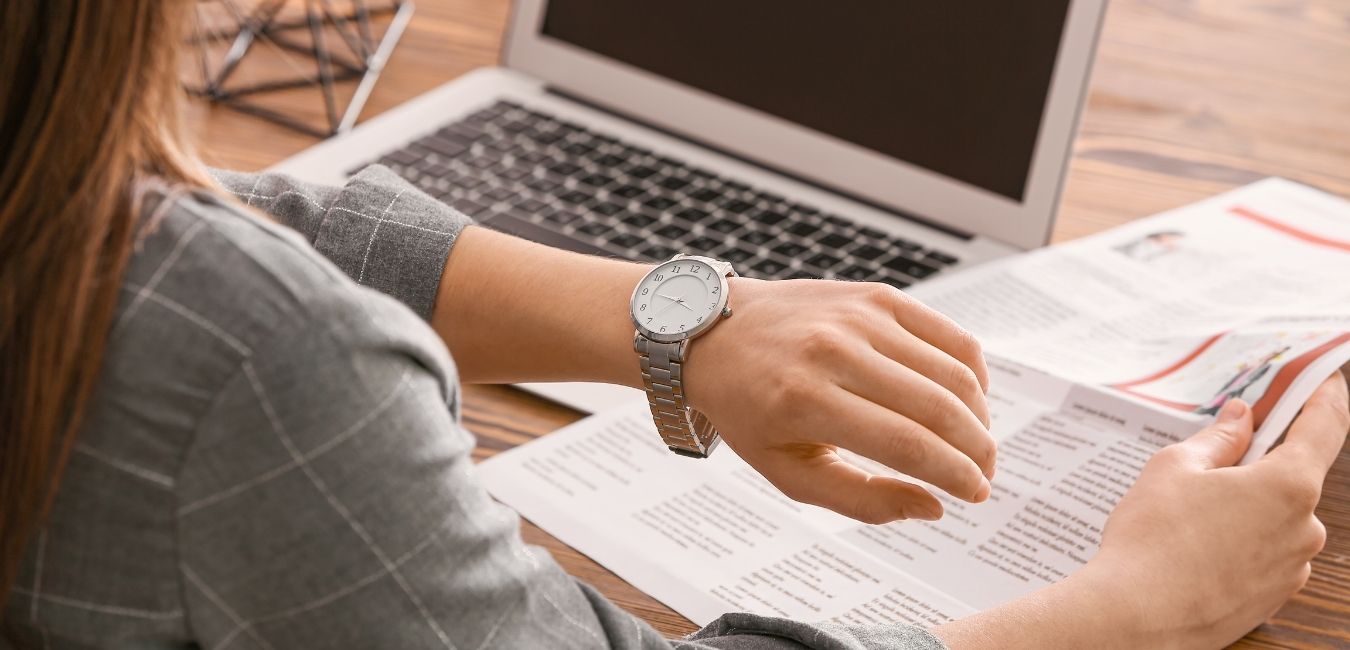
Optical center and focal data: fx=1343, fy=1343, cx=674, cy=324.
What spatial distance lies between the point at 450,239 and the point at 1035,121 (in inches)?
18.4

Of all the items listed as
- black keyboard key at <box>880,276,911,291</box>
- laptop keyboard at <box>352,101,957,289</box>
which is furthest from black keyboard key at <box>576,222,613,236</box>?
black keyboard key at <box>880,276,911,291</box>

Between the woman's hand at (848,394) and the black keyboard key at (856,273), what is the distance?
318 mm

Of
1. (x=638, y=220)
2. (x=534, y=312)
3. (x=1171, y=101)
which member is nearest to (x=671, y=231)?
(x=638, y=220)

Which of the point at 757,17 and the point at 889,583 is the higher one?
the point at 757,17

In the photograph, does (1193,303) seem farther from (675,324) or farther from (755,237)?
(675,324)

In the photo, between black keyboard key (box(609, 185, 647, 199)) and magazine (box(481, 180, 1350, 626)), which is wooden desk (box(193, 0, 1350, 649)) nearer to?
magazine (box(481, 180, 1350, 626))

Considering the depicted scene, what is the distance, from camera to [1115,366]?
875 mm

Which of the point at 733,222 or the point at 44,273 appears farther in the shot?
the point at 733,222

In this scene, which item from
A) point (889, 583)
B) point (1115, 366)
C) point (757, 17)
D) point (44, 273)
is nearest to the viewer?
point (44, 273)

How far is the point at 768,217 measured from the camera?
1.06 m

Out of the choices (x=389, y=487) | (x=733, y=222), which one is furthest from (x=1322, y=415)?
(x=389, y=487)

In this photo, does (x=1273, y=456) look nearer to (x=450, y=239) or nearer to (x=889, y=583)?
(x=889, y=583)

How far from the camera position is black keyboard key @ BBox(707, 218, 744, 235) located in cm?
104

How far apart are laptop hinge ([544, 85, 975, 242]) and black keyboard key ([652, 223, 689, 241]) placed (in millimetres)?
121
